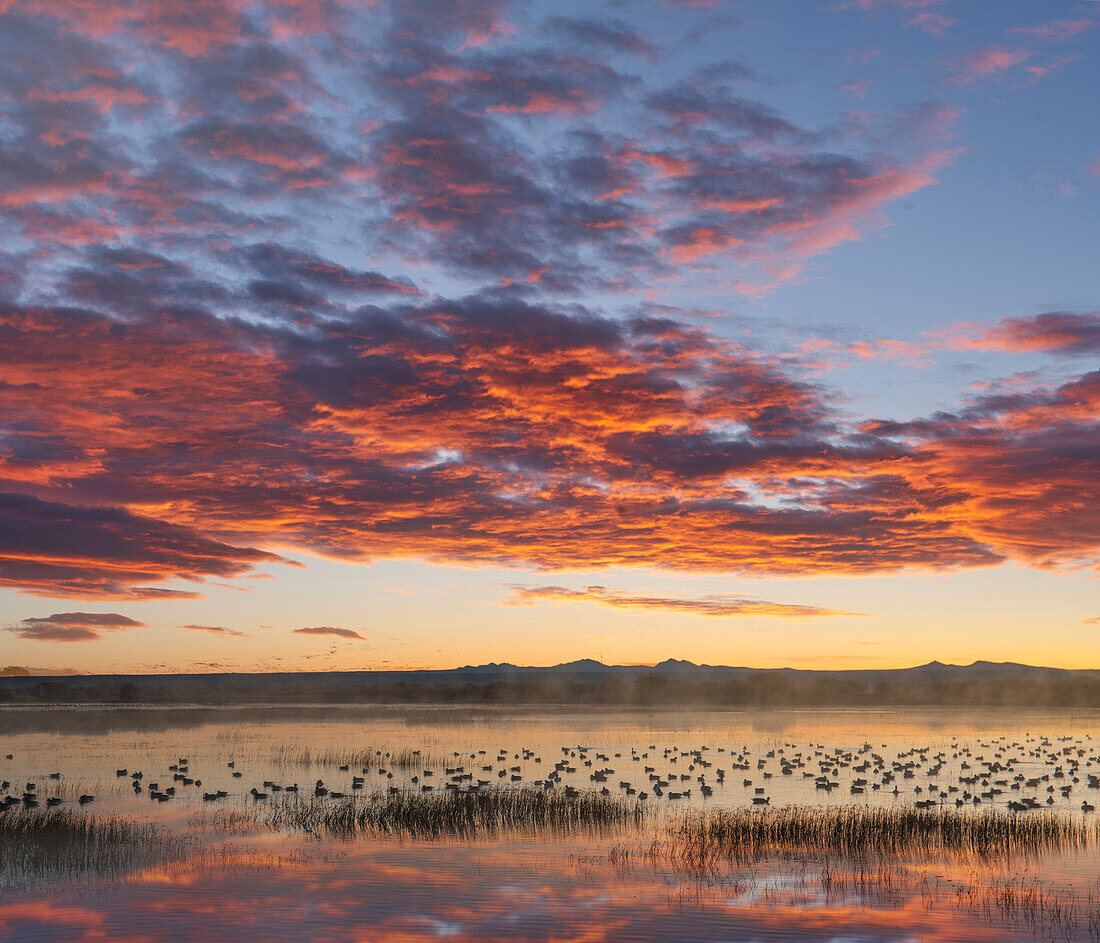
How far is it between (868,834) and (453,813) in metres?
13.0

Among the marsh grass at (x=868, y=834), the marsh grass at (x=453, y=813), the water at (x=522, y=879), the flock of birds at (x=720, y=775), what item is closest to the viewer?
the water at (x=522, y=879)

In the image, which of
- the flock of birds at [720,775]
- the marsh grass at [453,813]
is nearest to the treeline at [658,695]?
the flock of birds at [720,775]

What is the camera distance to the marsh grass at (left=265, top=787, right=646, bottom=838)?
33.3m

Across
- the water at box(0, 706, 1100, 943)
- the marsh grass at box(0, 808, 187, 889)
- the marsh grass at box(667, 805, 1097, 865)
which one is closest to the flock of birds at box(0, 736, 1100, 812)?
the water at box(0, 706, 1100, 943)

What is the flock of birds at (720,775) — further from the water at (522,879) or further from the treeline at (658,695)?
the treeline at (658,695)

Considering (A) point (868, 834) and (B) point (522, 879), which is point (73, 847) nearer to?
(B) point (522, 879)

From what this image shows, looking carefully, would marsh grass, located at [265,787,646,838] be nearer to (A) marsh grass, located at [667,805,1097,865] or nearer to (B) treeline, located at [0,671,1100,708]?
(A) marsh grass, located at [667,805,1097,865]

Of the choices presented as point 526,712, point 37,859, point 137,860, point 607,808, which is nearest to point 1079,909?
point 607,808

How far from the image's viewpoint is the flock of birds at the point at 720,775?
40.9 metres

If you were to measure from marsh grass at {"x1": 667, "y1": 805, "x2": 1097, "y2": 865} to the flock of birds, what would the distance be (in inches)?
146

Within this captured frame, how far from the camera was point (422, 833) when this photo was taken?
32562mm

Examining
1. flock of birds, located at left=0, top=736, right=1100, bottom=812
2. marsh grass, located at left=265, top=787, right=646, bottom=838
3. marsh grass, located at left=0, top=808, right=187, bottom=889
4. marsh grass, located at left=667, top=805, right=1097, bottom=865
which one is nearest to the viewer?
marsh grass, located at left=0, top=808, right=187, bottom=889

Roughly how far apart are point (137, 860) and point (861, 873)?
60.4ft

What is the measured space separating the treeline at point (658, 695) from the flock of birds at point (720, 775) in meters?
85.1
